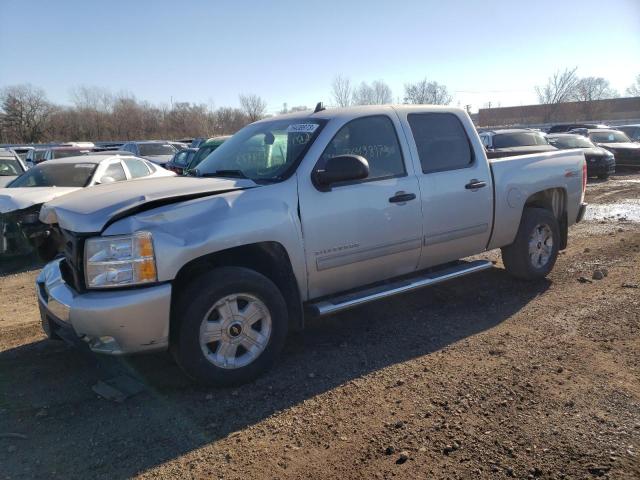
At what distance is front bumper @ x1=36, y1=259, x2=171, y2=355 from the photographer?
3146 mm

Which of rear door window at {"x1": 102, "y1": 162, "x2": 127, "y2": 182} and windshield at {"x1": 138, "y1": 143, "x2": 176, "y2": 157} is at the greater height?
windshield at {"x1": 138, "y1": 143, "x2": 176, "y2": 157}

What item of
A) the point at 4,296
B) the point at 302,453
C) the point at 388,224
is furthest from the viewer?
the point at 4,296

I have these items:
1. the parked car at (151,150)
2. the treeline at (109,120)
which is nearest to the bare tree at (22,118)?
the treeline at (109,120)

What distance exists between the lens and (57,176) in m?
8.77

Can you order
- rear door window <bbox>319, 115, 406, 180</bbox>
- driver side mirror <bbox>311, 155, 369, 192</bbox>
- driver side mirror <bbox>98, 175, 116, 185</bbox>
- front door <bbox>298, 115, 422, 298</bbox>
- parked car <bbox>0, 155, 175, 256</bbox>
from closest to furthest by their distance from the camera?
driver side mirror <bbox>311, 155, 369, 192</bbox>
front door <bbox>298, 115, 422, 298</bbox>
rear door window <bbox>319, 115, 406, 180</bbox>
parked car <bbox>0, 155, 175, 256</bbox>
driver side mirror <bbox>98, 175, 116, 185</bbox>

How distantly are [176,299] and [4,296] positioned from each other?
3.98m

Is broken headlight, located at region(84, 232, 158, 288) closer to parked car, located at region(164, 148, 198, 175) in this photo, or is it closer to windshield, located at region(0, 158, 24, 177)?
windshield, located at region(0, 158, 24, 177)

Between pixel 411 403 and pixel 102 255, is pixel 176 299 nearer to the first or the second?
pixel 102 255

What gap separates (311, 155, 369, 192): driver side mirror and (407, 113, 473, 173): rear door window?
1010mm

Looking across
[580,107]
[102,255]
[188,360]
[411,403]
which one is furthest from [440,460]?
[580,107]

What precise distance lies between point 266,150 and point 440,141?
1.74m

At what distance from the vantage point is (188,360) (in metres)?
3.38

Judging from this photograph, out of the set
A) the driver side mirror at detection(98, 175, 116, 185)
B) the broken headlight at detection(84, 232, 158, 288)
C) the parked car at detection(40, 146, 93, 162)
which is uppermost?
the parked car at detection(40, 146, 93, 162)

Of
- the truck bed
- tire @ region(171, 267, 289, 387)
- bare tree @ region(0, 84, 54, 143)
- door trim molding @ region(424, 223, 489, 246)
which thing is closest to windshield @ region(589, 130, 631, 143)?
the truck bed
